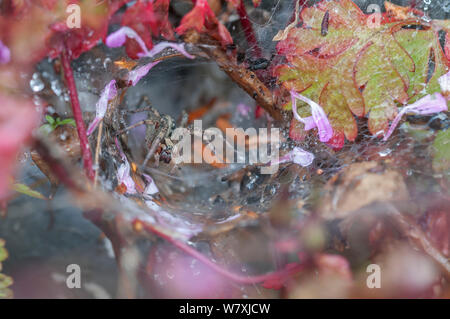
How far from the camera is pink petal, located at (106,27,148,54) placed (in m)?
0.37

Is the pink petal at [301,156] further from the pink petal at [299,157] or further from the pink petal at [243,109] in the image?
the pink petal at [243,109]

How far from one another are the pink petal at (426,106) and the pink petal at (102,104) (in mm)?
402

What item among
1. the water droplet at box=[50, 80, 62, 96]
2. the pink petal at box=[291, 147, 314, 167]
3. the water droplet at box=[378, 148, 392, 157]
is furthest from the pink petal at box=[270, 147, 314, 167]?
the water droplet at box=[50, 80, 62, 96]

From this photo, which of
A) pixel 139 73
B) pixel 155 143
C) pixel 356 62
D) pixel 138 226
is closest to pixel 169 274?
pixel 138 226

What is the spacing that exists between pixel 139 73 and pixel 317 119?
263 millimetres

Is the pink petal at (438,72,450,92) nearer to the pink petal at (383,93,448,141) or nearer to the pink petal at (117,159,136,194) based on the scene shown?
the pink petal at (383,93,448,141)

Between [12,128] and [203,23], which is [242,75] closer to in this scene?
[203,23]

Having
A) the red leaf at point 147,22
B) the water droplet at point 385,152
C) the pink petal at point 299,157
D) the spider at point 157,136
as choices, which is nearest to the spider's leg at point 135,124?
the spider at point 157,136

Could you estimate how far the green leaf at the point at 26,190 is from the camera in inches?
16.0

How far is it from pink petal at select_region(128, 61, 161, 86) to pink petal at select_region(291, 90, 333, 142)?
21 cm

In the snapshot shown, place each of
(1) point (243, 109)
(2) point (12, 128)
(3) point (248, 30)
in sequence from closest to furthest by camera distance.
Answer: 1. (2) point (12, 128)
2. (3) point (248, 30)
3. (1) point (243, 109)

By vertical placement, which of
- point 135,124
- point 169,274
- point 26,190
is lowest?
→ point 169,274

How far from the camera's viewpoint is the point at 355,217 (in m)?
0.51

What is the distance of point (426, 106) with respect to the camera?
447 millimetres
